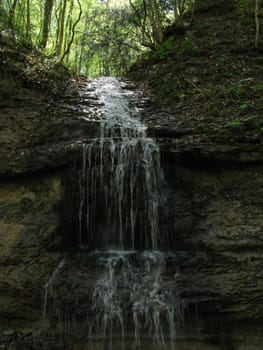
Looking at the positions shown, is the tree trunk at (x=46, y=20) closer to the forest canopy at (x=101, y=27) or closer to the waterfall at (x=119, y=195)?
the forest canopy at (x=101, y=27)

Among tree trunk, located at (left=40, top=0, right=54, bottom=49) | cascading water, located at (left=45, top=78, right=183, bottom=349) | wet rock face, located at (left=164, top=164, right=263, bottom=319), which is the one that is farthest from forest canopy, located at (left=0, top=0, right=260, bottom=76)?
wet rock face, located at (left=164, top=164, right=263, bottom=319)

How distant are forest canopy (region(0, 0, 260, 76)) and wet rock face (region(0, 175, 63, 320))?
5.22 meters

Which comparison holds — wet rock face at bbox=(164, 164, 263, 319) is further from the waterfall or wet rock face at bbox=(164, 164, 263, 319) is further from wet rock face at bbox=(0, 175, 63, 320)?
wet rock face at bbox=(0, 175, 63, 320)

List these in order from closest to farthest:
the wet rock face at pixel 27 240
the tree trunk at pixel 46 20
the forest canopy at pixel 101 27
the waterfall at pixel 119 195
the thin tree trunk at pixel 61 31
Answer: the wet rock face at pixel 27 240 < the waterfall at pixel 119 195 < the forest canopy at pixel 101 27 < the thin tree trunk at pixel 61 31 < the tree trunk at pixel 46 20

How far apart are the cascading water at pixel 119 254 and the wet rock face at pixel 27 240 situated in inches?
14.5

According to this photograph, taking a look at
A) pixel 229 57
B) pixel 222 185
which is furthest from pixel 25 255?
pixel 229 57

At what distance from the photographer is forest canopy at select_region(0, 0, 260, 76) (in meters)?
11.1

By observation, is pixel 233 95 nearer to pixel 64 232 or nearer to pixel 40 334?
pixel 64 232

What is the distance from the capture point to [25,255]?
19.0 feet

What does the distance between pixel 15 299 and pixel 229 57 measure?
9.03 metres

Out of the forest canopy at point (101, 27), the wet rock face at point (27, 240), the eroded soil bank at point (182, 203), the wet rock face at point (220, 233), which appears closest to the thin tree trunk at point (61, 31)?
the forest canopy at point (101, 27)

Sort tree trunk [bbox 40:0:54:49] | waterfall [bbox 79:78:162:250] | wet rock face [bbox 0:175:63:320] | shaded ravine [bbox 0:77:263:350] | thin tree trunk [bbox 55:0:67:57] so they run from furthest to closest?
tree trunk [bbox 40:0:54:49] < thin tree trunk [bbox 55:0:67:57] < waterfall [bbox 79:78:162:250] < wet rock face [bbox 0:175:63:320] < shaded ravine [bbox 0:77:263:350]

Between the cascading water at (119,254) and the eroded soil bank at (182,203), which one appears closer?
the cascading water at (119,254)

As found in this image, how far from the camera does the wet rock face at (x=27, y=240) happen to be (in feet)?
17.7
